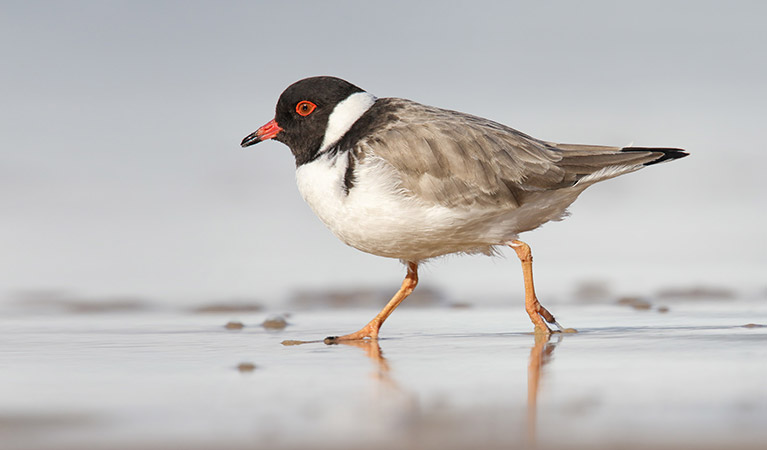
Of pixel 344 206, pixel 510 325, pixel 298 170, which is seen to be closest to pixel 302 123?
pixel 298 170

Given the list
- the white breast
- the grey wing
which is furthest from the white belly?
the grey wing

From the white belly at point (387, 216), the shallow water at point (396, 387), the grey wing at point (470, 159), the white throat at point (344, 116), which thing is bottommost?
the shallow water at point (396, 387)

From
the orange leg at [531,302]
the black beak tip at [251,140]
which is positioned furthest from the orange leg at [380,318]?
the black beak tip at [251,140]

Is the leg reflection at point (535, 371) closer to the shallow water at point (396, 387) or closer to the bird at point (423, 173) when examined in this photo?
the shallow water at point (396, 387)

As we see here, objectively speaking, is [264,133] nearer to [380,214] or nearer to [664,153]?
[380,214]

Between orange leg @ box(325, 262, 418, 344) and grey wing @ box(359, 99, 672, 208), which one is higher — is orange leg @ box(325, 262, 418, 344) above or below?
below

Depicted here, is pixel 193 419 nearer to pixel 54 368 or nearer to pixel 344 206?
pixel 54 368

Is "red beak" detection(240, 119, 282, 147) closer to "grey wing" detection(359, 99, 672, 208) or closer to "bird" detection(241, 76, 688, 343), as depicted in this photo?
"bird" detection(241, 76, 688, 343)
